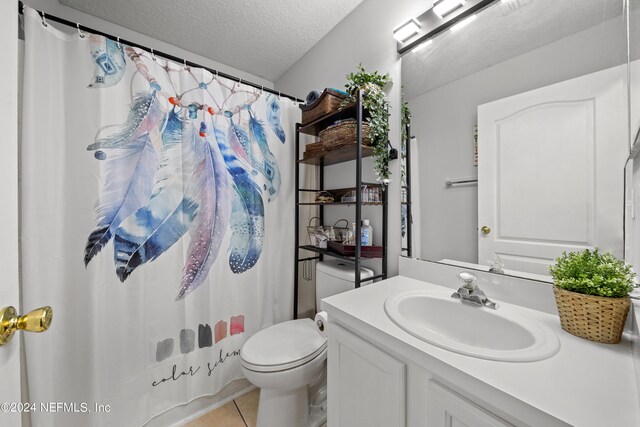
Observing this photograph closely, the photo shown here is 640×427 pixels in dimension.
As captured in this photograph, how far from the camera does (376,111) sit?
1.27 m

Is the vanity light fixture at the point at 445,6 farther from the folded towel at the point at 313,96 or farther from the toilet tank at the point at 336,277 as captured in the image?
the toilet tank at the point at 336,277

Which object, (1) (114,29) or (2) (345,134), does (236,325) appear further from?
(1) (114,29)

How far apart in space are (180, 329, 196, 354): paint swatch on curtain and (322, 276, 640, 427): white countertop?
1.10 meters

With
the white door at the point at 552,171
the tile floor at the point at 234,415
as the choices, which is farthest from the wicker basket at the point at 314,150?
the tile floor at the point at 234,415

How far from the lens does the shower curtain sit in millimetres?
1017

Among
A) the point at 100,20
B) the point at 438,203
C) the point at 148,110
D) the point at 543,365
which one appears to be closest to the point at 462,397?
the point at 543,365

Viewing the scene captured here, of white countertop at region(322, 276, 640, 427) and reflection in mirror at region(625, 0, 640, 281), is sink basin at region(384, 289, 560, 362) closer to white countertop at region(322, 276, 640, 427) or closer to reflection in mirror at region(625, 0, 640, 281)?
white countertop at region(322, 276, 640, 427)

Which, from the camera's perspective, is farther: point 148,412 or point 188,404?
point 188,404

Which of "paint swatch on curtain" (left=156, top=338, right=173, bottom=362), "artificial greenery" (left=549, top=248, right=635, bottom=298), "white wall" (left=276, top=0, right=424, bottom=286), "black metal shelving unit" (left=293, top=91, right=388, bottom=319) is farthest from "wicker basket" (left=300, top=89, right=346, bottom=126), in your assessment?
"paint swatch on curtain" (left=156, top=338, right=173, bottom=362)

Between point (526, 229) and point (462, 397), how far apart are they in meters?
0.65

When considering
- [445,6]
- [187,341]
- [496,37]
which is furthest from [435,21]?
[187,341]

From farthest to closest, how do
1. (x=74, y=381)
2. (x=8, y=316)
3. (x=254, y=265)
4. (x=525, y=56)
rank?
(x=254, y=265)
(x=74, y=381)
(x=525, y=56)
(x=8, y=316)

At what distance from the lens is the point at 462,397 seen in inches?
22.1

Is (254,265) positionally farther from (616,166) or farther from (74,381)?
(616,166)
